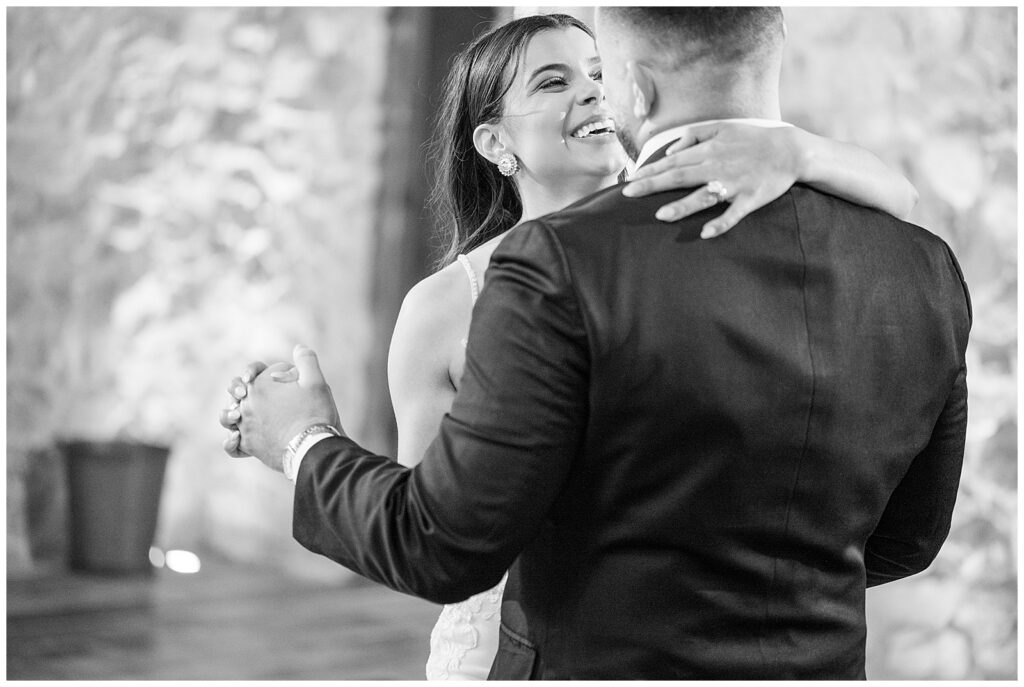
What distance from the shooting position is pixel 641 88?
1.23m

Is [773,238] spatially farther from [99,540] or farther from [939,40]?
[99,540]

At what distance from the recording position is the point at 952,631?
3.55 m

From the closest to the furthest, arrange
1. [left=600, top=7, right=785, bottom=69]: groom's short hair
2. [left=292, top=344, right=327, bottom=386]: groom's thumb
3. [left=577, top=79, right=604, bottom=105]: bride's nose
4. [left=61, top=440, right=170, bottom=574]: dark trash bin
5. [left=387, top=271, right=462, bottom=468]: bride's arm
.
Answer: [left=600, top=7, right=785, bottom=69]: groom's short hair < [left=292, top=344, right=327, bottom=386]: groom's thumb < [left=387, top=271, right=462, bottom=468]: bride's arm < [left=577, top=79, right=604, bottom=105]: bride's nose < [left=61, top=440, right=170, bottom=574]: dark trash bin

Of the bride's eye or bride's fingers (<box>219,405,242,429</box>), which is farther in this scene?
the bride's eye

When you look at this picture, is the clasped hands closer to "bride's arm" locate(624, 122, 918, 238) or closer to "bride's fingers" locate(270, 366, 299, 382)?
"bride's fingers" locate(270, 366, 299, 382)

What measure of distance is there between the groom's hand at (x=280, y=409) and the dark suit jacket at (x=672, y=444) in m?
0.06

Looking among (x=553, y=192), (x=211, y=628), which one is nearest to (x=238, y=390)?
(x=553, y=192)

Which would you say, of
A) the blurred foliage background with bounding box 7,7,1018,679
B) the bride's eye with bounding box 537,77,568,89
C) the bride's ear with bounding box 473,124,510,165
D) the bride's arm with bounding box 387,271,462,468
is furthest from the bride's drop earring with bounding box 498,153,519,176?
the blurred foliage background with bounding box 7,7,1018,679

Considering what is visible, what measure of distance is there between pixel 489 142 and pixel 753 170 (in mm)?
872

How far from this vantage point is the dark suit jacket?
1.11 metres

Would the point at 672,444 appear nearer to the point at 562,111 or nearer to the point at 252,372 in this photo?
the point at 252,372

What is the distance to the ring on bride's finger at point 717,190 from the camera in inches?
45.6

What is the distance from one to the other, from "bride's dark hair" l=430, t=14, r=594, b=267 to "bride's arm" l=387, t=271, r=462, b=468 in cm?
33

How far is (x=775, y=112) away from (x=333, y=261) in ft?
14.8
